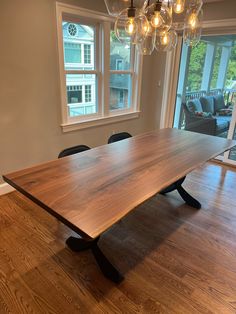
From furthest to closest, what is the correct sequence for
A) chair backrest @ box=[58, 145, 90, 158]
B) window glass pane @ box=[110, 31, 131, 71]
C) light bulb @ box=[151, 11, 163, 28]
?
window glass pane @ box=[110, 31, 131, 71]
chair backrest @ box=[58, 145, 90, 158]
light bulb @ box=[151, 11, 163, 28]

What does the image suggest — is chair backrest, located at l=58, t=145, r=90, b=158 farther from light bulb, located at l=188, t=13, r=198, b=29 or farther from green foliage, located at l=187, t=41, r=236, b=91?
green foliage, located at l=187, t=41, r=236, b=91

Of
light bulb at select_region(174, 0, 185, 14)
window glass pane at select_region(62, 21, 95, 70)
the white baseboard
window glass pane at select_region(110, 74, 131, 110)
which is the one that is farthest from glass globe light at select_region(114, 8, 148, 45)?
the white baseboard

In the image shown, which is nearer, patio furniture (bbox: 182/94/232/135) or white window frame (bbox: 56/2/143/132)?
→ white window frame (bbox: 56/2/143/132)

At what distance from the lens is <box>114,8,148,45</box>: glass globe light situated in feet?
5.36

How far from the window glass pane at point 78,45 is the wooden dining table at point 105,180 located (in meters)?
1.56

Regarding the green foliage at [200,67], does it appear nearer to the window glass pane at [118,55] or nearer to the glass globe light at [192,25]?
the window glass pane at [118,55]

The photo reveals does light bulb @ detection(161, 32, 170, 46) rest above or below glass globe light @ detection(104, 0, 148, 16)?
below

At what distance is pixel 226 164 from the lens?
3.96 m

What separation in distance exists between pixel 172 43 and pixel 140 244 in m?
1.91

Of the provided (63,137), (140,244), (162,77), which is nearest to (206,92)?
(162,77)

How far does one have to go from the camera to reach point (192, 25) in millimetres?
1887

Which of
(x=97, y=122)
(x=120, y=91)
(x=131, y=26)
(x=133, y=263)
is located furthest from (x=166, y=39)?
(x=120, y=91)

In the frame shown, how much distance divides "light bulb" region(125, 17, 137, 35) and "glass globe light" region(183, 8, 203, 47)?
481mm

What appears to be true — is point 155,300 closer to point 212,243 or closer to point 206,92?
point 212,243
